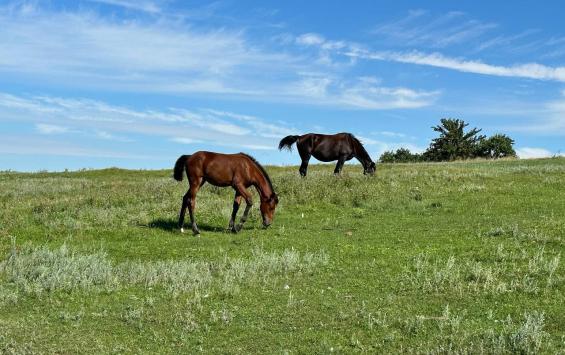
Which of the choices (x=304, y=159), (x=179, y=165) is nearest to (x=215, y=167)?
(x=179, y=165)

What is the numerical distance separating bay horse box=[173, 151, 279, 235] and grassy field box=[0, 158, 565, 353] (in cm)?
77

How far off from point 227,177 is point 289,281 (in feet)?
26.0

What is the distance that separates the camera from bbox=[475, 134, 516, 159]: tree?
74.6m

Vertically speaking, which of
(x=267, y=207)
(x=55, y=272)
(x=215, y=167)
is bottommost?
(x=55, y=272)

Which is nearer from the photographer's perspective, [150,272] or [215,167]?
[150,272]

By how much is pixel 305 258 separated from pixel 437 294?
12.3 ft

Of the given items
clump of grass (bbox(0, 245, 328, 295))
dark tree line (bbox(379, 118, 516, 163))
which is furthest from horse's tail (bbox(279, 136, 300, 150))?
dark tree line (bbox(379, 118, 516, 163))

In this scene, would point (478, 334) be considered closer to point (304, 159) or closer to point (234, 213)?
point (234, 213)

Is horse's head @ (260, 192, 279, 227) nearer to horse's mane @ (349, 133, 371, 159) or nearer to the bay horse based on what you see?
the bay horse

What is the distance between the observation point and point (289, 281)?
436 inches

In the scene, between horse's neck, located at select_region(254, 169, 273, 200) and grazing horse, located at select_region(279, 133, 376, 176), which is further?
grazing horse, located at select_region(279, 133, 376, 176)

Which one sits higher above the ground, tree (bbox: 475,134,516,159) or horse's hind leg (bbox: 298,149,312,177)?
tree (bbox: 475,134,516,159)

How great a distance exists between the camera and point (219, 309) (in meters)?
9.38

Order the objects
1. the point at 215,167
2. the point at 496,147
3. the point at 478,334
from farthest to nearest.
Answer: the point at 496,147 < the point at 215,167 < the point at 478,334
